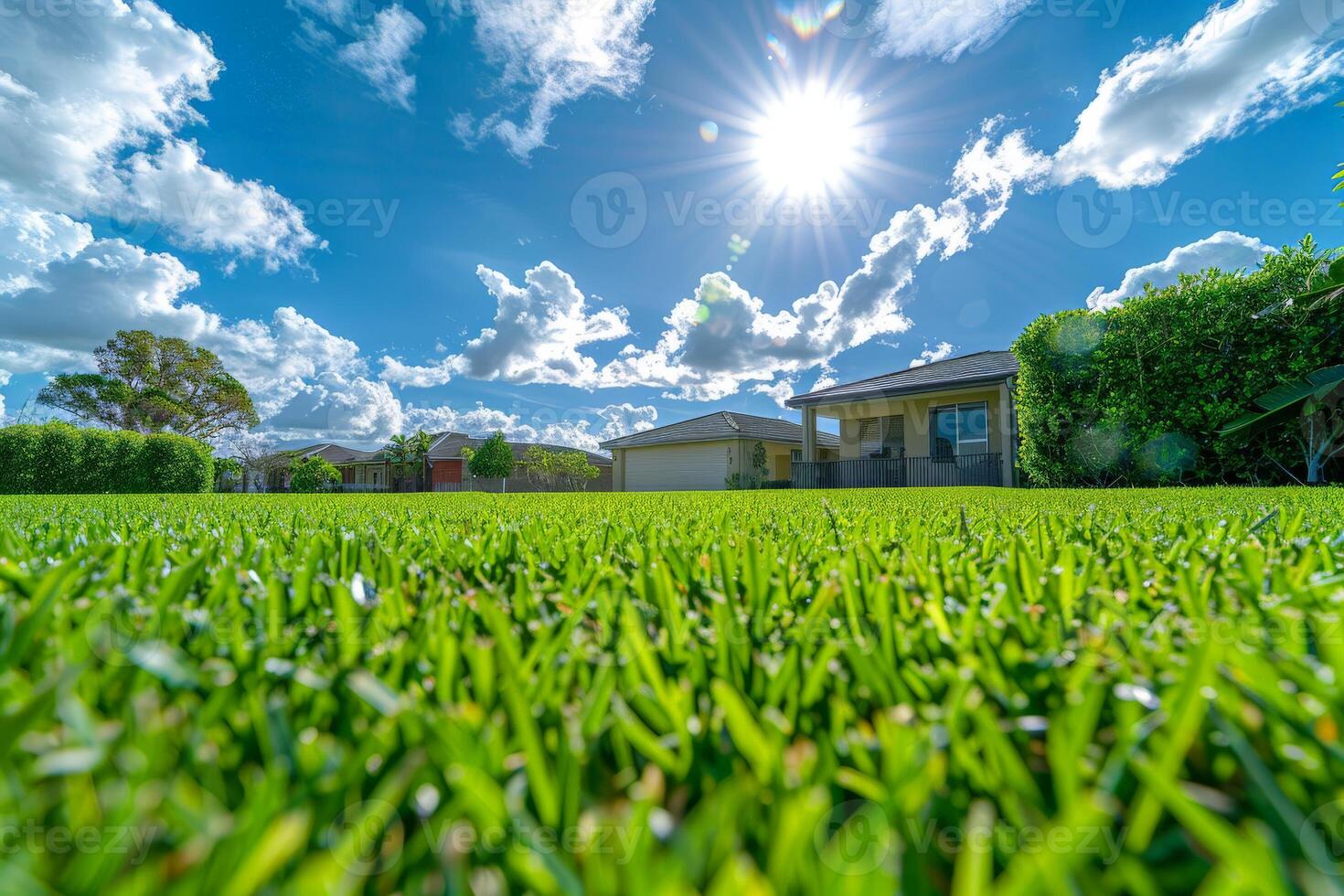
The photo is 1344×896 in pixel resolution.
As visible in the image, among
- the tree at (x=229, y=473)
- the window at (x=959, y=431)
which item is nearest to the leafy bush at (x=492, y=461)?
the tree at (x=229, y=473)

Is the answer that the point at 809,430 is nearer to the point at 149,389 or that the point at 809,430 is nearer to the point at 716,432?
the point at 716,432

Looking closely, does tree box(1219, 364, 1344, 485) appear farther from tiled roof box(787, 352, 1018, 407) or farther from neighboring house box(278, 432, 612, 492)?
neighboring house box(278, 432, 612, 492)

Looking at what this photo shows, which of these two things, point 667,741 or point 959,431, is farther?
point 959,431

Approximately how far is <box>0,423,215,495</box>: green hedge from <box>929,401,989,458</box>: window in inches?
762

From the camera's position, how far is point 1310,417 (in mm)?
7461

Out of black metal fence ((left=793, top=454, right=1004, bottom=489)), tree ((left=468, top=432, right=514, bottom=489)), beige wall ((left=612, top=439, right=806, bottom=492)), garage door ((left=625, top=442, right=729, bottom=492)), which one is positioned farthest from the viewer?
tree ((left=468, top=432, right=514, bottom=489))

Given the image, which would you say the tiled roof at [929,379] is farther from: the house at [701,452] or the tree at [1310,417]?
the tree at [1310,417]

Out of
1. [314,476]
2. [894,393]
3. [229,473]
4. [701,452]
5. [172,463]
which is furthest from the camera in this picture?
[229,473]

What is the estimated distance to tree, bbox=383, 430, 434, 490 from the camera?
126 feet

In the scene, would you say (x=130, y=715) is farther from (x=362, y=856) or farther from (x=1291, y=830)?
(x=1291, y=830)

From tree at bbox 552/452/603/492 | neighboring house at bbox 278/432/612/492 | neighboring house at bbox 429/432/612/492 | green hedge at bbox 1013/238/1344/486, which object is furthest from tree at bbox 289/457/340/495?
green hedge at bbox 1013/238/1344/486

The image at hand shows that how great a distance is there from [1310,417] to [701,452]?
1607 centimetres

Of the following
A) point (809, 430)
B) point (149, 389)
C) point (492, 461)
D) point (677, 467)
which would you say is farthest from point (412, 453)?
point (809, 430)

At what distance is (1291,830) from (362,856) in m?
0.62
